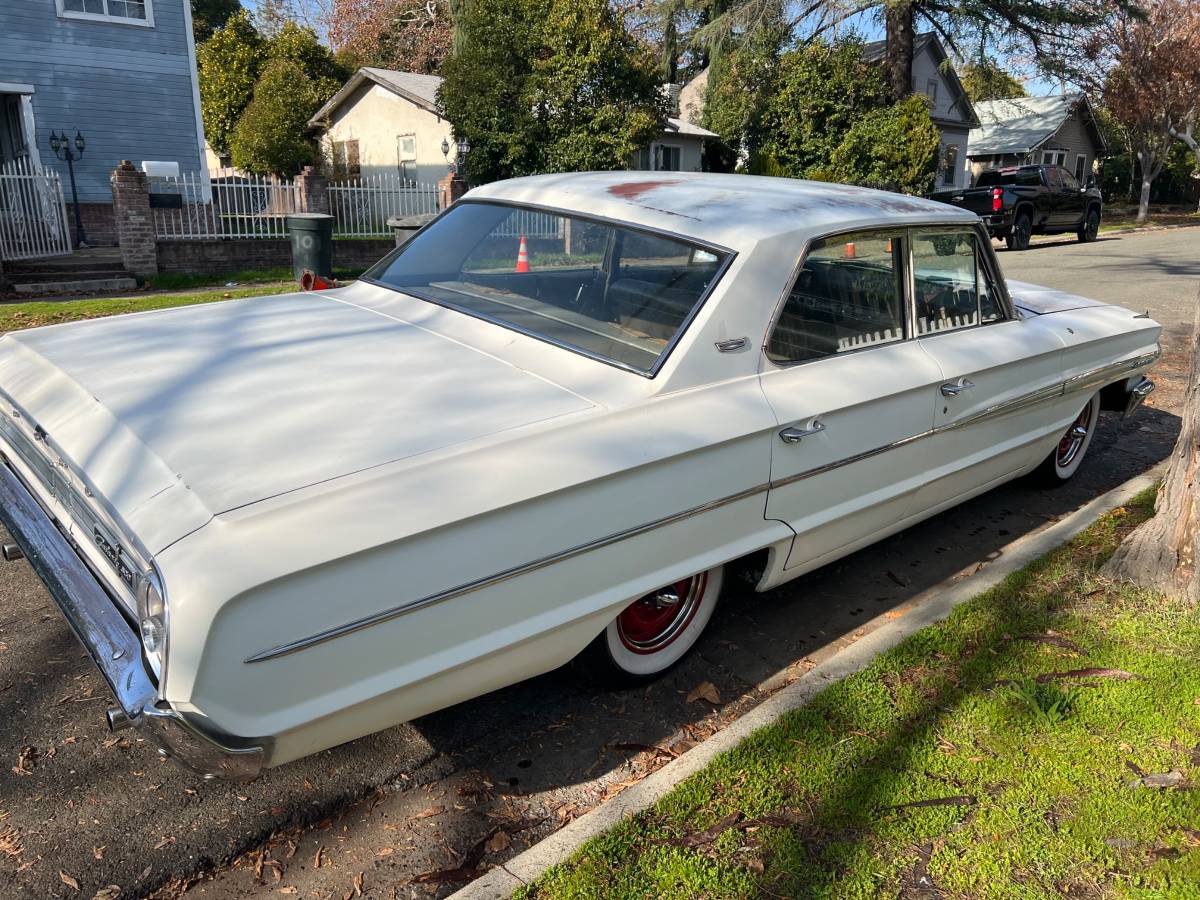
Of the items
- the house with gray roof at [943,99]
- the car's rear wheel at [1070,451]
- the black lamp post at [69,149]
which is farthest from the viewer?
the house with gray roof at [943,99]

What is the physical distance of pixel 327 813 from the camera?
2709 millimetres

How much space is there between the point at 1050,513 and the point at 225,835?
4.35 meters

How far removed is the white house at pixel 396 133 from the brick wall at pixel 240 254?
9.12 m

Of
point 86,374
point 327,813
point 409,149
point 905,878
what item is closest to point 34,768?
point 327,813

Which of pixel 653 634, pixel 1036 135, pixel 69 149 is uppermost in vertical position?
pixel 1036 135

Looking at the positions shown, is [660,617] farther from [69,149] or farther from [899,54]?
[899,54]

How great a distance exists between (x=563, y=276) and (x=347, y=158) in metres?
26.7

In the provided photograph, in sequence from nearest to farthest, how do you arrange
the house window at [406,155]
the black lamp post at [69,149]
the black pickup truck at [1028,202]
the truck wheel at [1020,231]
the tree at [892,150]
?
the black lamp post at [69,149]
the black pickup truck at [1028,202]
the truck wheel at [1020,231]
the tree at [892,150]
the house window at [406,155]

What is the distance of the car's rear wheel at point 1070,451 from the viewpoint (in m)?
5.22

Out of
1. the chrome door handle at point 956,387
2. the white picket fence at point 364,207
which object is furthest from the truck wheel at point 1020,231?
the chrome door handle at point 956,387

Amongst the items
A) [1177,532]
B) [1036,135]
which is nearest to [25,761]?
[1177,532]

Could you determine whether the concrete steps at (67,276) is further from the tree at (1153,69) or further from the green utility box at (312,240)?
the tree at (1153,69)

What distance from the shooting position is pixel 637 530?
269 centimetres

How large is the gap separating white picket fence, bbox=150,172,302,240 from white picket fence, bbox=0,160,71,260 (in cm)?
132
